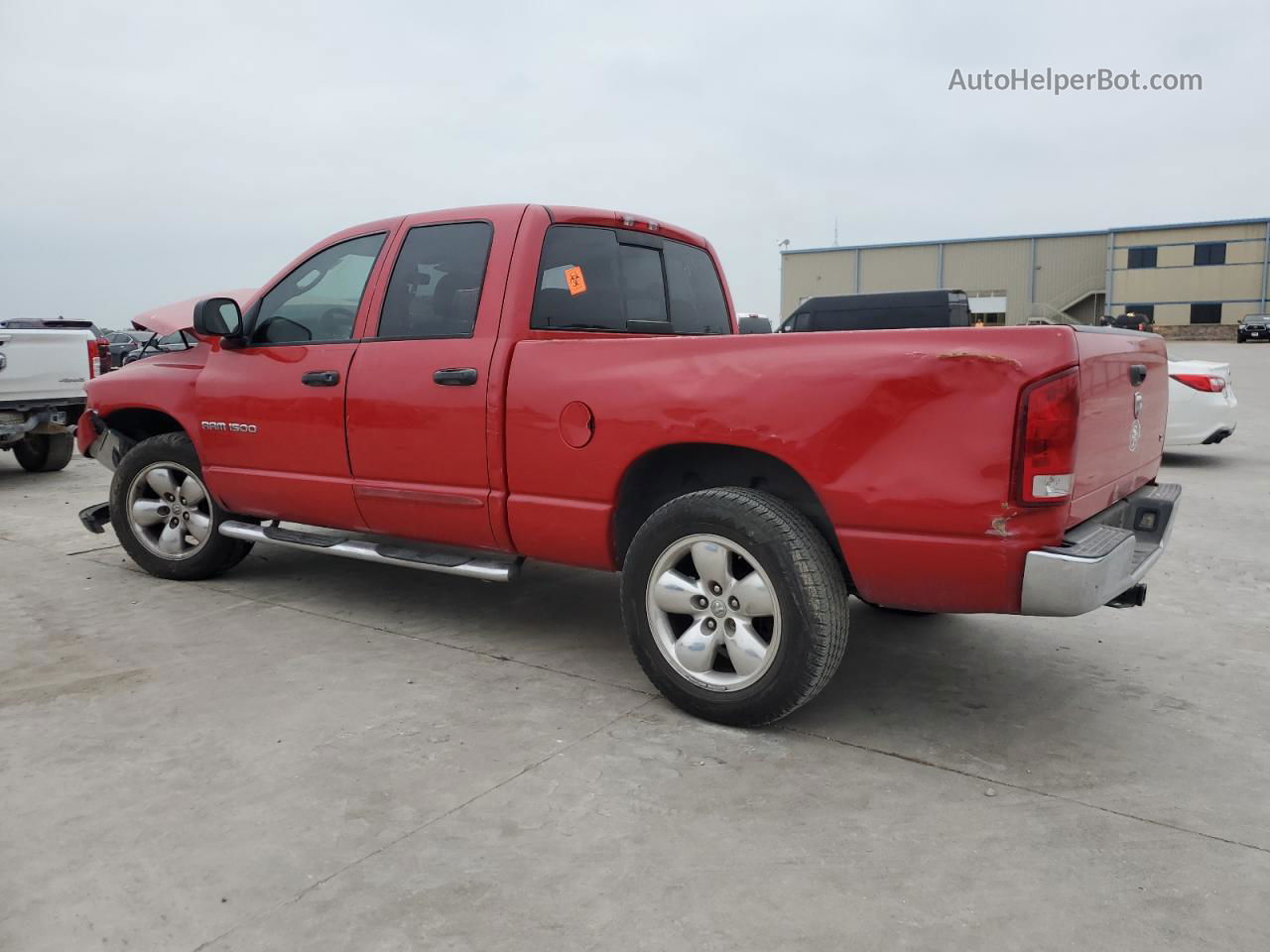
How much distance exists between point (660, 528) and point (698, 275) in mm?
2040

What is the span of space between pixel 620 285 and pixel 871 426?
1774 millimetres

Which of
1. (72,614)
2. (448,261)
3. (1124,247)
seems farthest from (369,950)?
(1124,247)

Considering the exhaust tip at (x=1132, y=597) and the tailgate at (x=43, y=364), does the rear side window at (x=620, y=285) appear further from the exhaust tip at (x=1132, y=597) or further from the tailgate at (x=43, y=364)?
the tailgate at (x=43, y=364)

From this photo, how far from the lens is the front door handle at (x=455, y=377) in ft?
13.0

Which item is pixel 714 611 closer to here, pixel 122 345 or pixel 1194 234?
pixel 122 345

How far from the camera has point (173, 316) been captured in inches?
212

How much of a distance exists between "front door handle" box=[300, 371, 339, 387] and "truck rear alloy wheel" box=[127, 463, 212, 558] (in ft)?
3.89

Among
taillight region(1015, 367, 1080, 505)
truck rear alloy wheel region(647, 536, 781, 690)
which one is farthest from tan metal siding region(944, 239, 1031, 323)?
taillight region(1015, 367, 1080, 505)

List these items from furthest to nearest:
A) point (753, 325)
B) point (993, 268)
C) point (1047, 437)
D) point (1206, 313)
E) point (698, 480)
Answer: point (993, 268)
point (1206, 313)
point (753, 325)
point (698, 480)
point (1047, 437)

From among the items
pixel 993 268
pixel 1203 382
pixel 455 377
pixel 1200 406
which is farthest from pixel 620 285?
pixel 993 268

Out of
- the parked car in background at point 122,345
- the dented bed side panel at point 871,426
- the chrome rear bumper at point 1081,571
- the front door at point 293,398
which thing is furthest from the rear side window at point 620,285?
the parked car in background at point 122,345

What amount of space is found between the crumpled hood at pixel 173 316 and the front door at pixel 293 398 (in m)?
0.30

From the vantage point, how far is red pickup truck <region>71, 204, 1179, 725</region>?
114 inches

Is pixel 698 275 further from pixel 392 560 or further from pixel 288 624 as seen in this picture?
pixel 288 624
